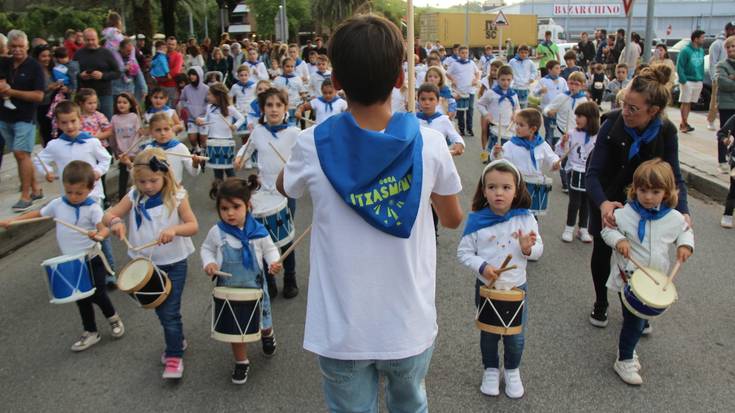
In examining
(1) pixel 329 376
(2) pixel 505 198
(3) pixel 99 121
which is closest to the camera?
(1) pixel 329 376

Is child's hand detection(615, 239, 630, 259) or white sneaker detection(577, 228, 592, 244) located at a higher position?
child's hand detection(615, 239, 630, 259)

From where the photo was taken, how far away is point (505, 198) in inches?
145

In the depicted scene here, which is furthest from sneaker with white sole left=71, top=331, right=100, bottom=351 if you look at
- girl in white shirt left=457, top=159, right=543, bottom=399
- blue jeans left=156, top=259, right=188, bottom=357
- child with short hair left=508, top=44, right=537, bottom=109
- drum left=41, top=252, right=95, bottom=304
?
child with short hair left=508, top=44, right=537, bottom=109

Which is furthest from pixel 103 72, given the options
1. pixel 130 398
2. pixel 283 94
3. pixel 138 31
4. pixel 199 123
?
pixel 138 31

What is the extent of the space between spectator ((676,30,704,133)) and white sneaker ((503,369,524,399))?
10303 millimetres

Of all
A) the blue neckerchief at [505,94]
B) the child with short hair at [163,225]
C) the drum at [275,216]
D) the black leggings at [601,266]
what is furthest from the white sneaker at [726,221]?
the child with short hair at [163,225]

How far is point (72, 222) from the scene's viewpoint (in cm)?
459

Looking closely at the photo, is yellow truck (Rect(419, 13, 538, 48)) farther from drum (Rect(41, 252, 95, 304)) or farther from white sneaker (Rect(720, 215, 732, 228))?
drum (Rect(41, 252, 95, 304))

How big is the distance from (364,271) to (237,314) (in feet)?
6.45

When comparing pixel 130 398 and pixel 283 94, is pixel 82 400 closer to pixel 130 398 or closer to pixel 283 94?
pixel 130 398

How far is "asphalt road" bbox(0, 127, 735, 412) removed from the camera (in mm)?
3746

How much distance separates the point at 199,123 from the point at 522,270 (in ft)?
19.0

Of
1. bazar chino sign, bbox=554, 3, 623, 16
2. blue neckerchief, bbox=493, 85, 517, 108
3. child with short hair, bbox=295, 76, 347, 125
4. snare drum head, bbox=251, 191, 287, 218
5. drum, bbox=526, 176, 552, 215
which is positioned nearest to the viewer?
snare drum head, bbox=251, 191, 287, 218

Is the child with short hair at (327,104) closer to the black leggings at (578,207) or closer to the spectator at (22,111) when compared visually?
the spectator at (22,111)
